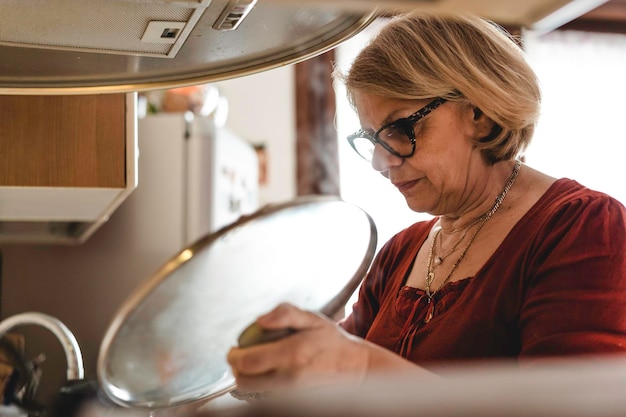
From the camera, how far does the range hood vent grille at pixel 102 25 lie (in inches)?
28.5

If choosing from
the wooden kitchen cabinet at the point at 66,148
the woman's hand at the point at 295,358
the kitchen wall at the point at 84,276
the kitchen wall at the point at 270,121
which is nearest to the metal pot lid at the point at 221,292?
the woman's hand at the point at 295,358

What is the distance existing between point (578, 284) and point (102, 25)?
0.53 metres

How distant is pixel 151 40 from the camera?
0.81 m

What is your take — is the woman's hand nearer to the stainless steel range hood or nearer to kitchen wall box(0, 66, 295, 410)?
the stainless steel range hood

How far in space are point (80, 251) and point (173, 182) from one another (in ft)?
1.12

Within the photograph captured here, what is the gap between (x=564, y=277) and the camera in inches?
31.2

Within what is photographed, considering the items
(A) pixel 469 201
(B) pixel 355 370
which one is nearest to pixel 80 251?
(A) pixel 469 201

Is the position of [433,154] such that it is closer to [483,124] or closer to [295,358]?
[483,124]

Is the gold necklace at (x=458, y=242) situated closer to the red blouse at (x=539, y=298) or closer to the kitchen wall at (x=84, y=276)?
the red blouse at (x=539, y=298)

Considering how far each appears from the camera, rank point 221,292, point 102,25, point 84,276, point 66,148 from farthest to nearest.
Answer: point 84,276 < point 66,148 < point 102,25 < point 221,292

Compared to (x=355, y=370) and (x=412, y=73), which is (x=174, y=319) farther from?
(x=412, y=73)

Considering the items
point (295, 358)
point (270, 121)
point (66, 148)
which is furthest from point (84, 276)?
point (295, 358)

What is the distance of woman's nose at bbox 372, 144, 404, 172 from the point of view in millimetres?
1029

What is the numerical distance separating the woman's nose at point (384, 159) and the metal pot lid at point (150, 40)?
9.3 inches
